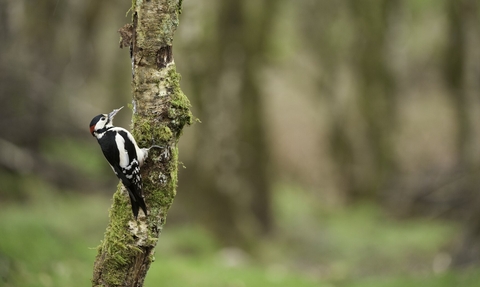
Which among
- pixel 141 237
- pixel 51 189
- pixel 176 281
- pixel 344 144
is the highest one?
pixel 344 144

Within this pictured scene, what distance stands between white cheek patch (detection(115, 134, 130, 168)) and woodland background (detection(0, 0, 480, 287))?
2082 mm

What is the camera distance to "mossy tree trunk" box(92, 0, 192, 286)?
4.39 meters

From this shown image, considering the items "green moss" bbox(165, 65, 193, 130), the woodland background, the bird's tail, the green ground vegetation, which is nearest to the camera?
the bird's tail

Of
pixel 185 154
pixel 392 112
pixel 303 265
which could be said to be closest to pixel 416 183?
pixel 392 112

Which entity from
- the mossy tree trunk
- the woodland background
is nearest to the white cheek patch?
the mossy tree trunk

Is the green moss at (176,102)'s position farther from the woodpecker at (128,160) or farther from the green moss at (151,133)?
the woodpecker at (128,160)

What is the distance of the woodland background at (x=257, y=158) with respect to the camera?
377 inches

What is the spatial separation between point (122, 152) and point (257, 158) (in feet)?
25.4

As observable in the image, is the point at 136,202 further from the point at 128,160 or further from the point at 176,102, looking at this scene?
the point at 176,102

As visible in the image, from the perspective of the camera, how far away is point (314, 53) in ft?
68.0

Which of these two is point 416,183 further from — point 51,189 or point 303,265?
point 51,189

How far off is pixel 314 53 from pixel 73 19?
805cm

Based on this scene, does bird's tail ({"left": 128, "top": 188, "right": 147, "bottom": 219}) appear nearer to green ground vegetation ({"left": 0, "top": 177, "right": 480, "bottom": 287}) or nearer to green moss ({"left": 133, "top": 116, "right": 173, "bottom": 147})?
green moss ({"left": 133, "top": 116, "right": 173, "bottom": 147})

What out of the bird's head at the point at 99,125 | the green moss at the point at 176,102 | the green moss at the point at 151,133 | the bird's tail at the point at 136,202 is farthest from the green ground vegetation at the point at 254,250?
the green moss at the point at 176,102
